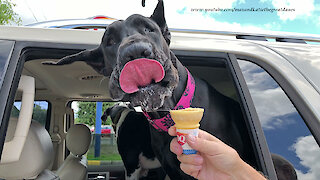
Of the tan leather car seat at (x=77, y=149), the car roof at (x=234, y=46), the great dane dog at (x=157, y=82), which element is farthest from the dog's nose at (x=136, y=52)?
the tan leather car seat at (x=77, y=149)

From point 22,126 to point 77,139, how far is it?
1705mm

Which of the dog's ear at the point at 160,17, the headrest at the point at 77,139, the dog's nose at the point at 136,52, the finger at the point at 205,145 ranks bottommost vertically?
the finger at the point at 205,145

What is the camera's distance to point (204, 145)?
3.46ft

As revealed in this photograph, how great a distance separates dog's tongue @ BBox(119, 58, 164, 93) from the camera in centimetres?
130

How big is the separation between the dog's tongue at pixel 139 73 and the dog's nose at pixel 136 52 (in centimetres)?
4

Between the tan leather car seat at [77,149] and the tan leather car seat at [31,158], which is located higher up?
the tan leather car seat at [77,149]

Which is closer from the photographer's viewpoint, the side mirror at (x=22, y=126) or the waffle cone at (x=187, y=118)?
the waffle cone at (x=187, y=118)

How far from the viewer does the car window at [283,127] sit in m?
1.43

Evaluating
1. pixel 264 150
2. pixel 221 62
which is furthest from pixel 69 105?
pixel 264 150

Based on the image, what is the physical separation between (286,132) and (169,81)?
731 mm

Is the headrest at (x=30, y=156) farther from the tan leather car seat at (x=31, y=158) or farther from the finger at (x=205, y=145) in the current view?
the finger at (x=205, y=145)

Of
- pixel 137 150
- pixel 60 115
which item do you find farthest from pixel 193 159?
pixel 60 115

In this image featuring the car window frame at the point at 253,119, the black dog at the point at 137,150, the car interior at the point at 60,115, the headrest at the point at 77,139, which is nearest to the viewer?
the car window frame at the point at 253,119

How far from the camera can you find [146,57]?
1.36 meters
